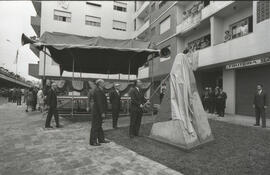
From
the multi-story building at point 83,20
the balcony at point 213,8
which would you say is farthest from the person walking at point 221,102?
the multi-story building at point 83,20

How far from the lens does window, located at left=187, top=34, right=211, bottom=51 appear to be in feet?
54.0

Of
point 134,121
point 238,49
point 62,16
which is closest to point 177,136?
point 134,121

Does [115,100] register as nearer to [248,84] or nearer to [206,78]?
[248,84]

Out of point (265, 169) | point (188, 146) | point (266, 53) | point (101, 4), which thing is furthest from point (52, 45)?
point (101, 4)

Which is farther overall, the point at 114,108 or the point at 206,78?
the point at 206,78

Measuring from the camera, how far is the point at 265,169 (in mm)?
3801

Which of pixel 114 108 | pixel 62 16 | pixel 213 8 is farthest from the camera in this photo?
pixel 62 16

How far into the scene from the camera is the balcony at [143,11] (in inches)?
1120

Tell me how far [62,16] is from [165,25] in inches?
614

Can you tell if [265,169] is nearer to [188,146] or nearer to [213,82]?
[188,146]

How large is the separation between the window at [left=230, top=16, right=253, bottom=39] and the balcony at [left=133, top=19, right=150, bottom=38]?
14548mm

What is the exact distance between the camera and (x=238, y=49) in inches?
481

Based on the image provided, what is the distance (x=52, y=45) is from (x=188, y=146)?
6.99 metres

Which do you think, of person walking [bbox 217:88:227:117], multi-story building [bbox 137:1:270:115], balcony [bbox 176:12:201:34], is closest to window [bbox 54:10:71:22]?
multi-story building [bbox 137:1:270:115]
